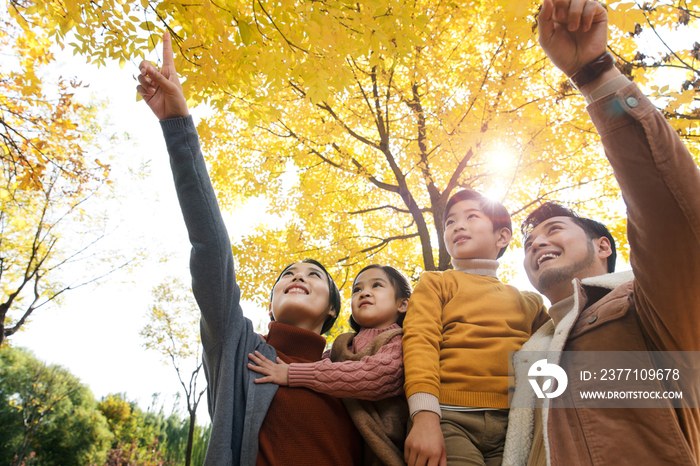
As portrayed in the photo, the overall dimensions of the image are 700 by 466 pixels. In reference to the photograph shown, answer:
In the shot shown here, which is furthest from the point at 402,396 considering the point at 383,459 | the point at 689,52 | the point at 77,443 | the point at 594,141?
the point at 77,443

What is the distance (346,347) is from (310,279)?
0.48 metres

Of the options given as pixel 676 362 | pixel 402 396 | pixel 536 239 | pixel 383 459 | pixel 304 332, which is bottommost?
pixel 383 459

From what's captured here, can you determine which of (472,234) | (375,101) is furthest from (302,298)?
(375,101)

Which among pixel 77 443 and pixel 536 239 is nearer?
pixel 536 239

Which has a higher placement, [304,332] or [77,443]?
[304,332]

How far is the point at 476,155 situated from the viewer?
5.19m

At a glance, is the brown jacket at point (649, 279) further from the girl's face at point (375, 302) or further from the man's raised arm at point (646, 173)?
the girl's face at point (375, 302)

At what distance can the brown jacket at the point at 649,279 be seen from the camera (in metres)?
1.17

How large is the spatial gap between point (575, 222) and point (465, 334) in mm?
949

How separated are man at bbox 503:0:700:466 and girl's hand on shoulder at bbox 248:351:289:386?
3.53 feet

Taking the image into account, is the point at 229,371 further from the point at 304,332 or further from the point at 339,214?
the point at 339,214

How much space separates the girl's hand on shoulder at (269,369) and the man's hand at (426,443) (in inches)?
26.3

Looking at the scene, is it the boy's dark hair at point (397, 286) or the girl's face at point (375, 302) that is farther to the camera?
the boy's dark hair at point (397, 286)

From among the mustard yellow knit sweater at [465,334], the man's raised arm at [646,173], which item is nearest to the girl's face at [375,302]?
the mustard yellow knit sweater at [465,334]
